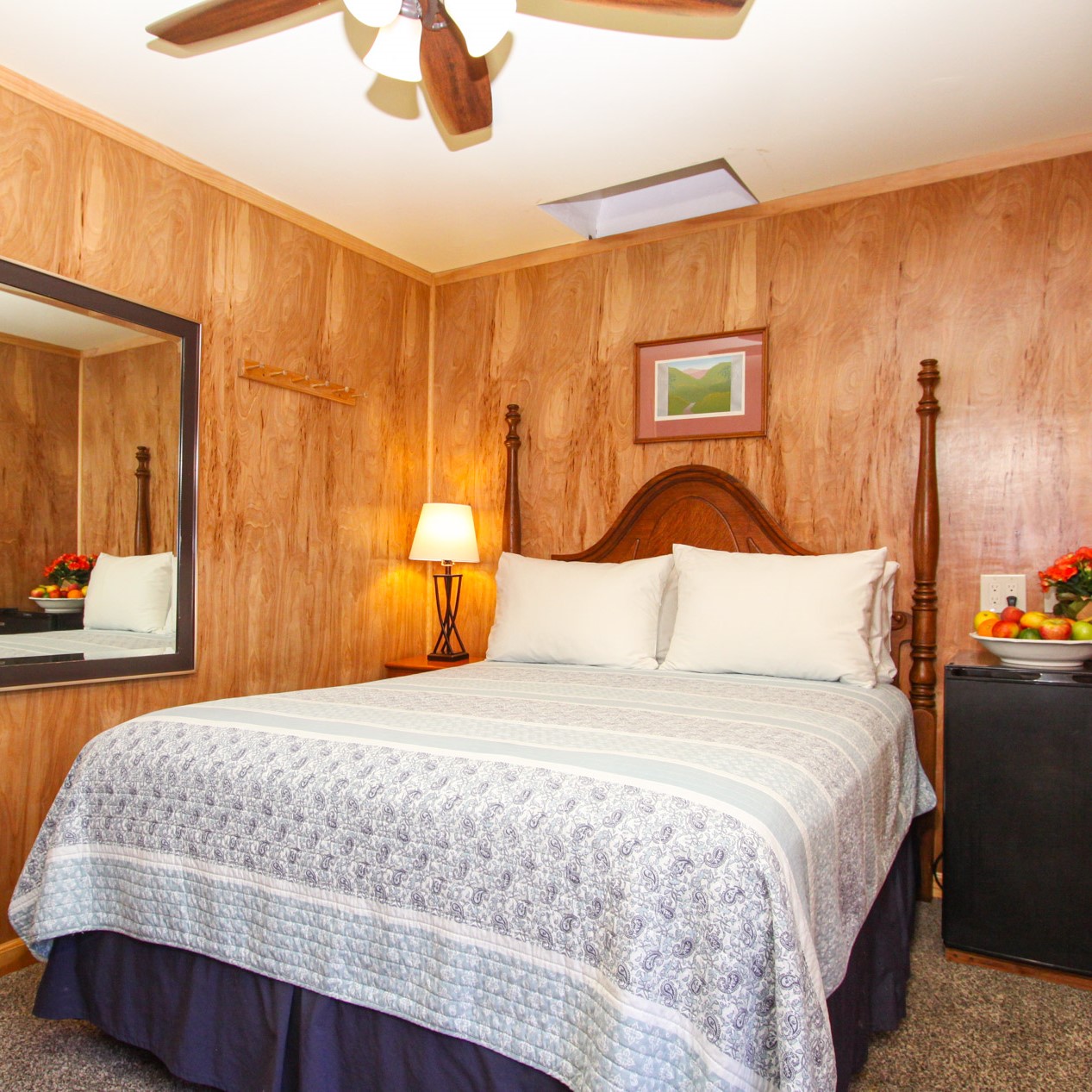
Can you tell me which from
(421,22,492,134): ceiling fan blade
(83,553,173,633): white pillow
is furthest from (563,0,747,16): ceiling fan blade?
(83,553,173,633): white pillow

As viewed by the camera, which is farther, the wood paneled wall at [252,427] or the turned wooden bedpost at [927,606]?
the turned wooden bedpost at [927,606]

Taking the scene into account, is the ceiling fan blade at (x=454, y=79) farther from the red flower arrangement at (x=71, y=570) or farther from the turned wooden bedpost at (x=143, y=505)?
the red flower arrangement at (x=71, y=570)

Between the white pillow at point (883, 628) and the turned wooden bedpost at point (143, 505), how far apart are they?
2297mm

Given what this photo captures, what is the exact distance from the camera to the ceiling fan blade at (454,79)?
1.76 metres

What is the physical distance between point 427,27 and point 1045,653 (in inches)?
85.9

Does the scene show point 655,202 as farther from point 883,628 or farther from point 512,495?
point 883,628

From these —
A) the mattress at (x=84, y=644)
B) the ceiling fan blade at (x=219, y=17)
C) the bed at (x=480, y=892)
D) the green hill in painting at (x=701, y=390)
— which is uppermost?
the ceiling fan blade at (x=219, y=17)

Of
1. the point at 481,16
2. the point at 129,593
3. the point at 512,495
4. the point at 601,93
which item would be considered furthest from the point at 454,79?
the point at 512,495

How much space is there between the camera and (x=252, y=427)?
3084 millimetres

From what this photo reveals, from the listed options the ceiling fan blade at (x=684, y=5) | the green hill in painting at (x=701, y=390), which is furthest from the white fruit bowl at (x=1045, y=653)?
the ceiling fan blade at (x=684, y=5)

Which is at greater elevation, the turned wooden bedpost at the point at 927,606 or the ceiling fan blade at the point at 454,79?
the ceiling fan blade at the point at 454,79

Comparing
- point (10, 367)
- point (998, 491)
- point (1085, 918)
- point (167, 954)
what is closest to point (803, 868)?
point (167, 954)

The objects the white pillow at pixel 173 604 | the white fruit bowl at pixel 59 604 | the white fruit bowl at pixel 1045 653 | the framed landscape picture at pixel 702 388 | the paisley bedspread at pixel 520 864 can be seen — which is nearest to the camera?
the paisley bedspread at pixel 520 864

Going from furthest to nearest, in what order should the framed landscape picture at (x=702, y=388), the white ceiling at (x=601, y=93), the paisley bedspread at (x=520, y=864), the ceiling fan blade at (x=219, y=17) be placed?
the framed landscape picture at (x=702, y=388) < the white ceiling at (x=601, y=93) < the ceiling fan blade at (x=219, y=17) < the paisley bedspread at (x=520, y=864)
